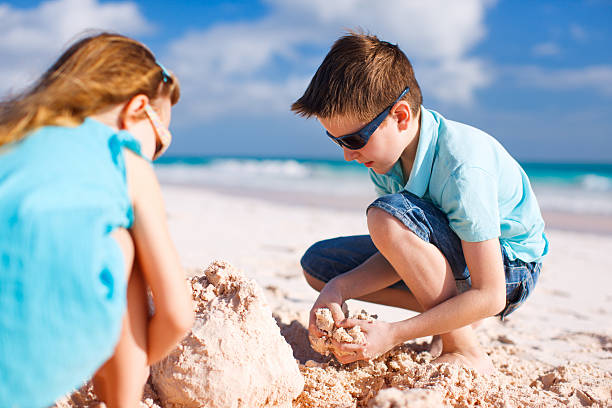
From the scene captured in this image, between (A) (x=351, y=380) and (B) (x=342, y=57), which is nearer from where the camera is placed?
(A) (x=351, y=380)

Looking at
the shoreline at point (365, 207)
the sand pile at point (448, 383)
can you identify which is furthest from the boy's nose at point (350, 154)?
the shoreline at point (365, 207)

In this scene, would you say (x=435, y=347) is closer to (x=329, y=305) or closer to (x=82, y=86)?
(x=329, y=305)

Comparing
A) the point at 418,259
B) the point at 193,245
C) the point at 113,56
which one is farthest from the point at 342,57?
the point at 193,245

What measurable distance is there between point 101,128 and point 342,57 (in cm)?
115

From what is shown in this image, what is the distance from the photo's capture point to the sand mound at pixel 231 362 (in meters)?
1.56

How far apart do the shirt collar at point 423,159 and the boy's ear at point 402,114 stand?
0.22 ft

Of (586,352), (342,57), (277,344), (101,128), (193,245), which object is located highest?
(342,57)

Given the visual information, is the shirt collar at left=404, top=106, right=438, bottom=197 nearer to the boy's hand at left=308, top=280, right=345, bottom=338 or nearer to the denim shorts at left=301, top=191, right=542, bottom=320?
the denim shorts at left=301, top=191, right=542, bottom=320

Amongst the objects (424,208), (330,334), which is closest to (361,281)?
(330,334)

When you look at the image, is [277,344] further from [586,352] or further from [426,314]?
[586,352]

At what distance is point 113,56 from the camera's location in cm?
124

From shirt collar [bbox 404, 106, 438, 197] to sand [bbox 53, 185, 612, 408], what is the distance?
27.6 inches

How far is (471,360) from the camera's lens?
2.02 metres

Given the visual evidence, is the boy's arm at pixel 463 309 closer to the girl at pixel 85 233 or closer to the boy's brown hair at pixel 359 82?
the boy's brown hair at pixel 359 82
